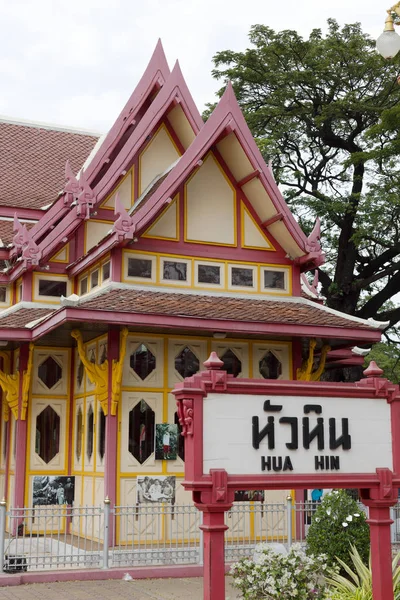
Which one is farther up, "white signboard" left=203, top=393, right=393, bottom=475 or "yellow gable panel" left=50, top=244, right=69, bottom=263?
"yellow gable panel" left=50, top=244, right=69, bottom=263

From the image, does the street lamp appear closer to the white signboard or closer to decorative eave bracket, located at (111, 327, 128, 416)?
the white signboard

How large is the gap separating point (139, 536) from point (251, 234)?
22.6ft

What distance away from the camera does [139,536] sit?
1385cm

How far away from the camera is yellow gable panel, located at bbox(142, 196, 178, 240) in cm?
1655

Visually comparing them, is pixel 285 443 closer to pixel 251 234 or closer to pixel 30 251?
pixel 251 234

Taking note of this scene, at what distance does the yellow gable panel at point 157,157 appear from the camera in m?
18.5

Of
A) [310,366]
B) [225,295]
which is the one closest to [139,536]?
[310,366]

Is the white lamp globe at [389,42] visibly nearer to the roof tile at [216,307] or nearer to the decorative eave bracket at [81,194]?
the roof tile at [216,307]

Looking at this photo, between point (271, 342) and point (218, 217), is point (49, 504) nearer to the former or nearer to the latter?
point (271, 342)

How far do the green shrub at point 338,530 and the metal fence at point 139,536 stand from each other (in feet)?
4.11

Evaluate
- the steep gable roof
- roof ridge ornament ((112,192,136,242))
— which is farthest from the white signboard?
the steep gable roof

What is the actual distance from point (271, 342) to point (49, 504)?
560 cm

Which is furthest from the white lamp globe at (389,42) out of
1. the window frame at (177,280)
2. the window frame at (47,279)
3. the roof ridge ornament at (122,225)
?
the window frame at (47,279)

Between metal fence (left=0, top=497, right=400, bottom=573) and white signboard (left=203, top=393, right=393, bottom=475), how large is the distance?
467 centimetres
